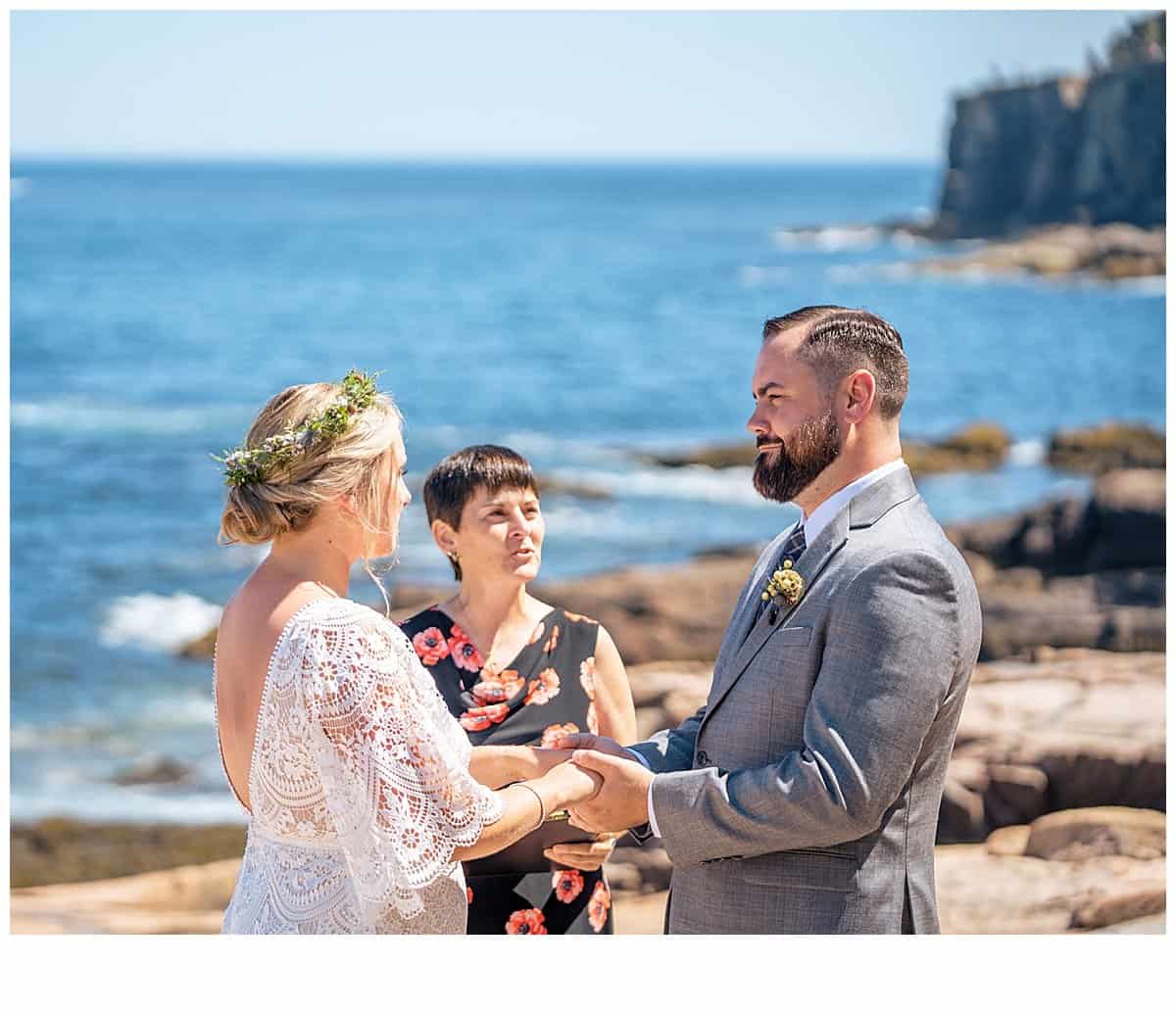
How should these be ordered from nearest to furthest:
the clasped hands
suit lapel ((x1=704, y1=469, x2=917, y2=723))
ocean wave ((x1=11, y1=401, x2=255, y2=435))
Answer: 1. suit lapel ((x1=704, y1=469, x2=917, y2=723))
2. the clasped hands
3. ocean wave ((x1=11, y1=401, x2=255, y2=435))

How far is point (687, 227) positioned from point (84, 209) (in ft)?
73.7

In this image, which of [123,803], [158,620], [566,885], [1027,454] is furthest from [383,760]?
[1027,454]

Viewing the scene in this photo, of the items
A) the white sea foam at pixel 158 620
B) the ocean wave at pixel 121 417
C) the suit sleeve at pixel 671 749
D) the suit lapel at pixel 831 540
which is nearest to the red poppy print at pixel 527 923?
the suit sleeve at pixel 671 749

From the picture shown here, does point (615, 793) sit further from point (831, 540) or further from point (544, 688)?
point (831, 540)

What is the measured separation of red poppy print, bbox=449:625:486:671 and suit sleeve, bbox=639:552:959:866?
3.18ft

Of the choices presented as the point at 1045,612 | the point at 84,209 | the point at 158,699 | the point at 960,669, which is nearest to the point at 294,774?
the point at 960,669

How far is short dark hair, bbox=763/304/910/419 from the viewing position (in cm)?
260

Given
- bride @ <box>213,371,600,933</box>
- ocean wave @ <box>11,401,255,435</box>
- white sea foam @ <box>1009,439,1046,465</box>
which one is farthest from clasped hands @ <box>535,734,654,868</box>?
ocean wave @ <box>11,401,255,435</box>

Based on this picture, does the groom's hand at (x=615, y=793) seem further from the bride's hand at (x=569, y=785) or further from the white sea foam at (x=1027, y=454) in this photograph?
the white sea foam at (x=1027, y=454)

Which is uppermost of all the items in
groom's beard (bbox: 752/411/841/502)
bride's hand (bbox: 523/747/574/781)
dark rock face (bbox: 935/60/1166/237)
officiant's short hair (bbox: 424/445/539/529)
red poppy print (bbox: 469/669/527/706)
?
dark rock face (bbox: 935/60/1166/237)

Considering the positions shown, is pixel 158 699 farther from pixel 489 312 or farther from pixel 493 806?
pixel 489 312

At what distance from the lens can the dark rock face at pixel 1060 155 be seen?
118 ft

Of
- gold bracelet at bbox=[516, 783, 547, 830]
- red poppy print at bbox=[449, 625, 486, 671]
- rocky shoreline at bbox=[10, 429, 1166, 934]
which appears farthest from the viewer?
rocky shoreline at bbox=[10, 429, 1166, 934]

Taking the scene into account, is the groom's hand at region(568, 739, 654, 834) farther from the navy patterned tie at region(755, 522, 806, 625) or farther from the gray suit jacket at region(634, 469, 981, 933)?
the navy patterned tie at region(755, 522, 806, 625)
